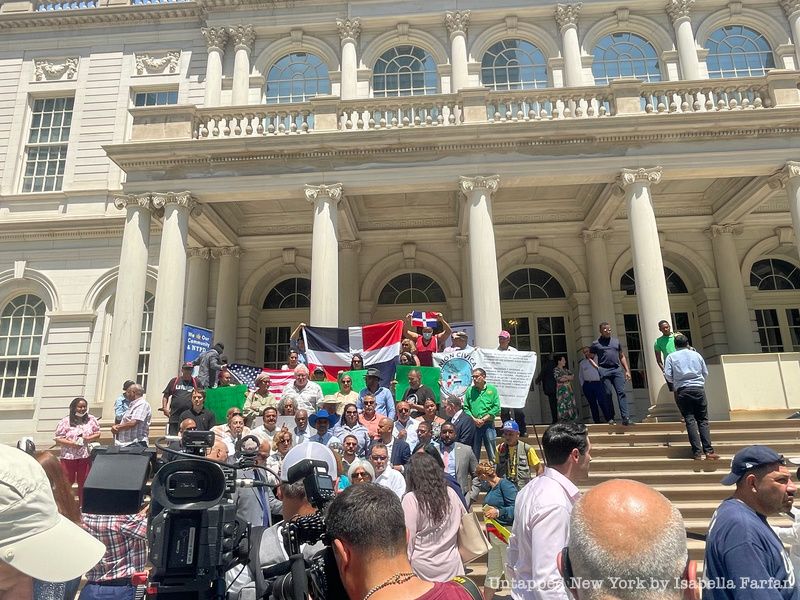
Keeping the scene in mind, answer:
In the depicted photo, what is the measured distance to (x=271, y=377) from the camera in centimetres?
1218

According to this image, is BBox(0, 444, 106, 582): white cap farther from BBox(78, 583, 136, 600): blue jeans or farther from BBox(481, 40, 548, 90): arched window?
BBox(481, 40, 548, 90): arched window

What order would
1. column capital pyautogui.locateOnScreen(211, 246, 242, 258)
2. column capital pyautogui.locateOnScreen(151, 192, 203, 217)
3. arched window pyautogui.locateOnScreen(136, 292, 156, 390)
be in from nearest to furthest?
column capital pyautogui.locateOnScreen(151, 192, 203, 217)
arched window pyautogui.locateOnScreen(136, 292, 156, 390)
column capital pyautogui.locateOnScreen(211, 246, 242, 258)

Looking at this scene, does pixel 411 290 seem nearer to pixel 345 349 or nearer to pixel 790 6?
pixel 345 349

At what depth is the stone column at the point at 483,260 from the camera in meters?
12.7

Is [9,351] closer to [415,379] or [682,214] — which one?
[415,379]

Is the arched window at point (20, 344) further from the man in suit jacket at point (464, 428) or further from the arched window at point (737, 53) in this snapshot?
the arched window at point (737, 53)

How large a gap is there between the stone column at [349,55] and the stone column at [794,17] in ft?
45.0

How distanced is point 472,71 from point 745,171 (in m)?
8.93

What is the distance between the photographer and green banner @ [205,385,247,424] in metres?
10.8

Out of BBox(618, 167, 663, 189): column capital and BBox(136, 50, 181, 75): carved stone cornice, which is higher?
BBox(136, 50, 181, 75): carved stone cornice

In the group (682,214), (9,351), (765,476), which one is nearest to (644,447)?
(765,476)

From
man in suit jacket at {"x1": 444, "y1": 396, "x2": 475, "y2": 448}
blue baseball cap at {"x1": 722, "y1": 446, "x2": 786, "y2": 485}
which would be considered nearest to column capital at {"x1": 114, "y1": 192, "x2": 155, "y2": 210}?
man in suit jacket at {"x1": 444, "y1": 396, "x2": 475, "y2": 448}

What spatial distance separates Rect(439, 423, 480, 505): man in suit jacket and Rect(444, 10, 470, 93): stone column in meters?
14.1

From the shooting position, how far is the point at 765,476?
3.08 metres
